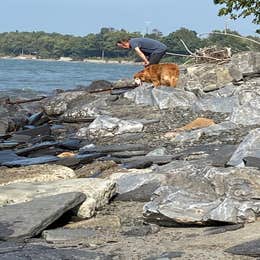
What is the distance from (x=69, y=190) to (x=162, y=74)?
934 cm

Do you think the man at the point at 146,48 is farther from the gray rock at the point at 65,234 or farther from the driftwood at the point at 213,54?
the gray rock at the point at 65,234

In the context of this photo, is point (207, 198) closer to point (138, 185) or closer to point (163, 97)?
point (138, 185)

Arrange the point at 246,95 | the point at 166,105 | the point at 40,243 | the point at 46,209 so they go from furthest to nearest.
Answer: the point at 166,105 → the point at 246,95 → the point at 46,209 → the point at 40,243

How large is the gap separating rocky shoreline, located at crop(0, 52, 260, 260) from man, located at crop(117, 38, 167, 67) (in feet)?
8.93

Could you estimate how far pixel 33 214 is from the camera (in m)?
6.09

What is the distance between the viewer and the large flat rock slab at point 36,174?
310 inches

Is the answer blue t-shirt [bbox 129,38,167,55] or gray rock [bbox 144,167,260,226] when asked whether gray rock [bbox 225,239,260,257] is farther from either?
blue t-shirt [bbox 129,38,167,55]

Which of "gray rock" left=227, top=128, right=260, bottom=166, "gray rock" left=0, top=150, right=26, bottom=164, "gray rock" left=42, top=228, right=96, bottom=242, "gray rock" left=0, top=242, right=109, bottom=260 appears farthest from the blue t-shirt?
"gray rock" left=0, top=242, right=109, bottom=260

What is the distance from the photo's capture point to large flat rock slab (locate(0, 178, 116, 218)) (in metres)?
6.75

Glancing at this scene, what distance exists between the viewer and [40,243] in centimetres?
565

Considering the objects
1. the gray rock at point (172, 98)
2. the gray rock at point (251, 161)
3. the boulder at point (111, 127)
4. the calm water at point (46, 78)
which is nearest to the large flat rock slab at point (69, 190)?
the gray rock at point (251, 161)

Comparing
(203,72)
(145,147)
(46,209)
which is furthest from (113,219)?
(203,72)

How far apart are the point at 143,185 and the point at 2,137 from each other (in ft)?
22.2

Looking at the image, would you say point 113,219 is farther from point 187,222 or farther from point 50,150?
point 50,150
